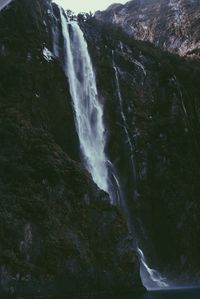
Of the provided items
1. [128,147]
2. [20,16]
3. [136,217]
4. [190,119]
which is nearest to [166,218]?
[136,217]

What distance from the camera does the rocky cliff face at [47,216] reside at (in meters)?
24.9

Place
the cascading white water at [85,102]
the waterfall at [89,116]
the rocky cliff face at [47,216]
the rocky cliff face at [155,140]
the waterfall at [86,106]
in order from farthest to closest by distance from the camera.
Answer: the rocky cliff face at [155,140]
the cascading white water at [85,102]
the waterfall at [86,106]
the waterfall at [89,116]
the rocky cliff face at [47,216]

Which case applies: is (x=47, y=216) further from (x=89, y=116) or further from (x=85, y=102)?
(x=85, y=102)

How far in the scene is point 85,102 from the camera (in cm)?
4012

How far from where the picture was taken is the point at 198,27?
251ft

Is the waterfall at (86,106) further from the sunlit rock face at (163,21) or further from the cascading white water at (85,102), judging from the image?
the sunlit rock face at (163,21)

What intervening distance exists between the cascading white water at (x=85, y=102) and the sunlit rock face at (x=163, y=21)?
92.0ft

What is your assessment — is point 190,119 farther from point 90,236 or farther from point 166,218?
point 90,236

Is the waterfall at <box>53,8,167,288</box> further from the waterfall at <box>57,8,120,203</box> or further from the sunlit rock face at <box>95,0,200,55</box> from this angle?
the sunlit rock face at <box>95,0,200,55</box>

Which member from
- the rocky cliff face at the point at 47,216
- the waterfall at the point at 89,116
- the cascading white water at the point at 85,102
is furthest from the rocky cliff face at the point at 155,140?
the rocky cliff face at the point at 47,216

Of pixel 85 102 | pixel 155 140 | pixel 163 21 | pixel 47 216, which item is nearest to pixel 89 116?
pixel 85 102

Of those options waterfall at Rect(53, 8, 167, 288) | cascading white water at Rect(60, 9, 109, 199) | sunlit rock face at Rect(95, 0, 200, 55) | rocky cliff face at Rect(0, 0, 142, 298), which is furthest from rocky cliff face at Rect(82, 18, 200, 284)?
sunlit rock face at Rect(95, 0, 200, 55)

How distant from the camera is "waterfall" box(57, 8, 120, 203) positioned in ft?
120

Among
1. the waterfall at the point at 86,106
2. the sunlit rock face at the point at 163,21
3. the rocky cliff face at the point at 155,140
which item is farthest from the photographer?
the sunlit rock face at the point at 163,21
